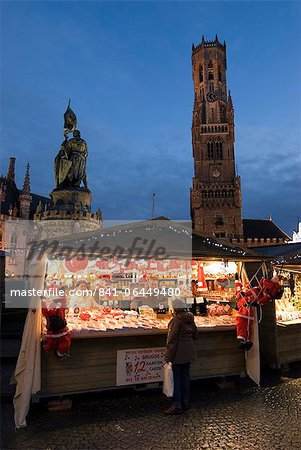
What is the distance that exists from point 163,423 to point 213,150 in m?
62.5

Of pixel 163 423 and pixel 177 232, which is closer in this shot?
pixel 163 423

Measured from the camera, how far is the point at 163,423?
4688 mm

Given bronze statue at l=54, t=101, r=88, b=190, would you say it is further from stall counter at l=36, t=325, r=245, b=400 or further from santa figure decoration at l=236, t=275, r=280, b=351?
santa figure decoration at l=236, t=275, r=280, b=351

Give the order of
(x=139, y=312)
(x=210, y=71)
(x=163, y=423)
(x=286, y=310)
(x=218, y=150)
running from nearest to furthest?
1. (x=163, y=423)
2. (x=139, y=312)
3. (x=286, y=310)
4. (x=218, y=150)
5. (x=210, y=71)

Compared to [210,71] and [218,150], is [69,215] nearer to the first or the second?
[218,150]

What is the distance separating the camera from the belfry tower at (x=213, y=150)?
57.6 metres

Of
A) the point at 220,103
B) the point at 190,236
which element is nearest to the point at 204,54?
the point at 220,103

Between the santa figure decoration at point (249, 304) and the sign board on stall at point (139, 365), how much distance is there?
1680mm

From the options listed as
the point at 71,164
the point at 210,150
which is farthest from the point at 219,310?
the point at 210,150

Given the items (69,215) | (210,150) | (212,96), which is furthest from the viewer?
(212,96)

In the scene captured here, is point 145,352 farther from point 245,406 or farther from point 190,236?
point 190,236

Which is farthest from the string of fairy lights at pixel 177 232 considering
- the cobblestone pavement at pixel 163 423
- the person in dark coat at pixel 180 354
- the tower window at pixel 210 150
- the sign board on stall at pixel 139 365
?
the tower window at pixel 210 150

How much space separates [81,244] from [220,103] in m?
68.7

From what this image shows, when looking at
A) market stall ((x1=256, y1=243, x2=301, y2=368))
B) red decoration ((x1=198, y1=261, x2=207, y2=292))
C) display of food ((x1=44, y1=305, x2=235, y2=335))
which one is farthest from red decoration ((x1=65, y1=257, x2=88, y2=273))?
market stall ((x1=256, y1=243, x2=301, y2=368))
